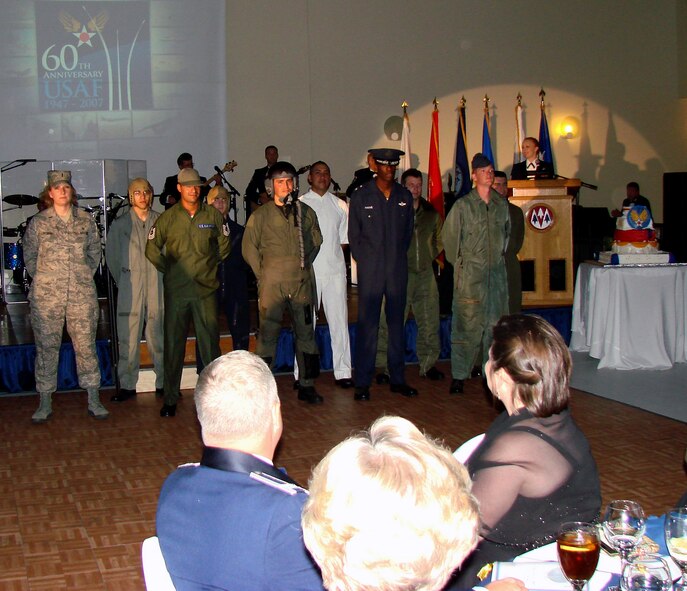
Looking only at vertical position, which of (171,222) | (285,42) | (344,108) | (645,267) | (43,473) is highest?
(285,42)

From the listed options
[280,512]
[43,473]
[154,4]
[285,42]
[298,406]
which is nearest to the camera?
[280,512]

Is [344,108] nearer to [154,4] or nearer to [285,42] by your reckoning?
[285,42]

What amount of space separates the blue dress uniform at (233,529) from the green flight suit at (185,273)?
411cm

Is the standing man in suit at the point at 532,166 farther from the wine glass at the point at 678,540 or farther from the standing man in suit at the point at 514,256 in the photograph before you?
the wine glass at the point at 678,540

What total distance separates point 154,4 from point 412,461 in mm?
11146

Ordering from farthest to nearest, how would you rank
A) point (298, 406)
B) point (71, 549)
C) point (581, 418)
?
point (298, 406) < point (581, 418) < point (71, 549)

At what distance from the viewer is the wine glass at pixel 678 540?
165cm

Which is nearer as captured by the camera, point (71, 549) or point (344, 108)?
point (71, 549)

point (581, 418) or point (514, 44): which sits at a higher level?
point (514, 44)

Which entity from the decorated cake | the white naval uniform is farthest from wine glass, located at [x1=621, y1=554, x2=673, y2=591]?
the decorated cake

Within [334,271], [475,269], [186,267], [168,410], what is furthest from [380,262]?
[168,410]

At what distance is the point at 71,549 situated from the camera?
3.66 metres

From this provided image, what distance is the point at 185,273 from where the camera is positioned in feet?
19.2

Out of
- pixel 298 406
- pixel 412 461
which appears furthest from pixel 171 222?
pixel 412 461
